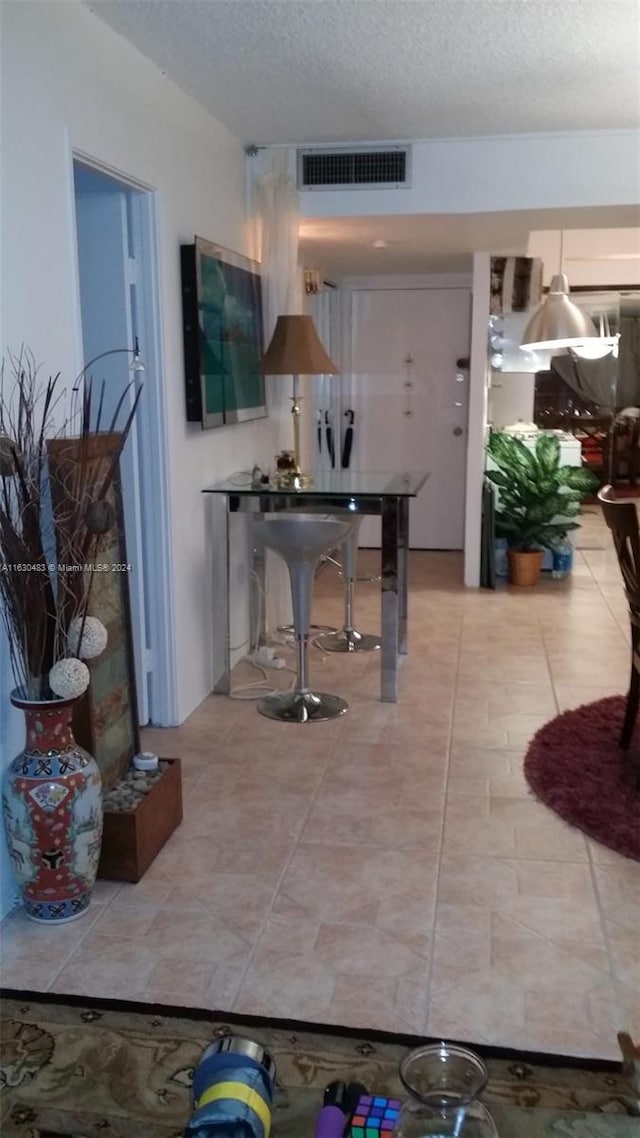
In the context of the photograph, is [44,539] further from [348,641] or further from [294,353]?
[348,641]

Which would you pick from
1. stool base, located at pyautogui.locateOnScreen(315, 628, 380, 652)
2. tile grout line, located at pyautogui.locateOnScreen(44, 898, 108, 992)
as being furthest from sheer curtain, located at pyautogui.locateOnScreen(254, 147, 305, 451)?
tile grout line, located at pyautogui.locateOnScreen(44, 898, 108, 992)

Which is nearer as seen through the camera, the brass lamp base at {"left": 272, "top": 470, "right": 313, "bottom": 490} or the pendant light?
the brass lamp base at {"left": 272, "top": 470, "right": 313, "bottom": 490}

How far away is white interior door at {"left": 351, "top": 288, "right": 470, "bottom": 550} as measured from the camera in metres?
6.96

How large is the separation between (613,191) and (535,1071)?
3733mm

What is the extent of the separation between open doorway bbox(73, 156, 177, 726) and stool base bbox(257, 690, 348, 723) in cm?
42

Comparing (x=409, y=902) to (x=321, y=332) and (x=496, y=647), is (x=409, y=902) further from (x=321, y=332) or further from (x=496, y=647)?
(x=321, y=332)

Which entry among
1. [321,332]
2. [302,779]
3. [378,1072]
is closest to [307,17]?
[302,779]

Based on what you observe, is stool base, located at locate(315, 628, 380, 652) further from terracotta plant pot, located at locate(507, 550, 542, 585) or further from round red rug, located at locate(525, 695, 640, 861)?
terracotta plant pot, located at locate(507, 550, 542, 585)

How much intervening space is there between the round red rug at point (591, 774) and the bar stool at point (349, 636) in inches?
50.0

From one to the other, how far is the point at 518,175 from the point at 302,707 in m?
2.60

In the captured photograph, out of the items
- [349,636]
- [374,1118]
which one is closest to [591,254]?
[349,636]

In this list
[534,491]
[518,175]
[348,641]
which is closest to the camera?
[518,175]

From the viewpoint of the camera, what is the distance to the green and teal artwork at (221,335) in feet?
11.8

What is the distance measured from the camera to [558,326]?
16.5 ft
